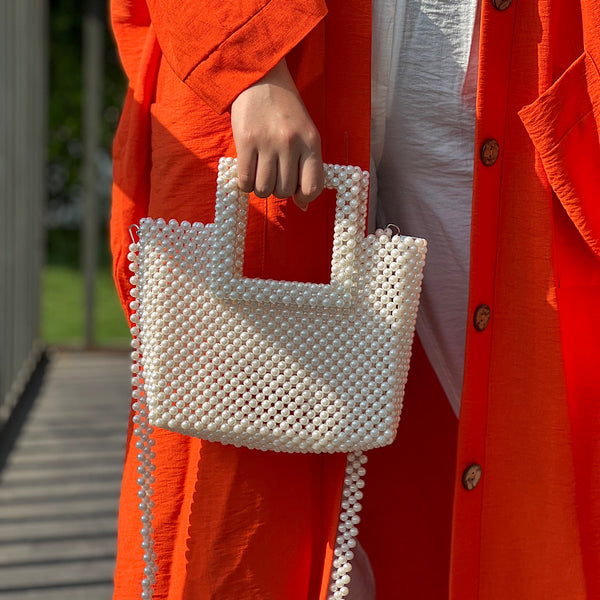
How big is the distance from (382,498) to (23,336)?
3.31 meters

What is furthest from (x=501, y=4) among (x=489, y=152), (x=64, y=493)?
(x=64, y=493)

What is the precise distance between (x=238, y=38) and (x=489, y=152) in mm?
342

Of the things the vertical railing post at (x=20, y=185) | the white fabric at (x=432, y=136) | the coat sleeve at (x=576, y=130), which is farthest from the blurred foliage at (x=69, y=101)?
the coat sleeve at (x=576, y=130)

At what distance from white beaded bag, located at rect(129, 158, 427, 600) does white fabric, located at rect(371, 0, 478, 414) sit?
0.17m

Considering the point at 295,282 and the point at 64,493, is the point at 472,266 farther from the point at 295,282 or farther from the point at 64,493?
the point at 64,493

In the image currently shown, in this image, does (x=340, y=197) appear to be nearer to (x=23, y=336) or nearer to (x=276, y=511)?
(x=276, y=511)

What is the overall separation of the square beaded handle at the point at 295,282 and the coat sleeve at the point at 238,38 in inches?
3.4

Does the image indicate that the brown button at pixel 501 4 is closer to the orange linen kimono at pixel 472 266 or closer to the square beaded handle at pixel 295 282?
the orange linen kimono at pixel 472 266

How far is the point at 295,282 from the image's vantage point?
104cm

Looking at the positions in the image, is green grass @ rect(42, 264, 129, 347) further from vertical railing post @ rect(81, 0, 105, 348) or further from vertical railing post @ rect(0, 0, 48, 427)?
vertical railing post @ rect(0, 0, 48, 427)

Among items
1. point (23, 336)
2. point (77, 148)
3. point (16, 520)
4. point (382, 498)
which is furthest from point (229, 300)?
point (77, 148)

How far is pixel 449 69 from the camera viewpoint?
113cm

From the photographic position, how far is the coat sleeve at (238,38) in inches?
39.2

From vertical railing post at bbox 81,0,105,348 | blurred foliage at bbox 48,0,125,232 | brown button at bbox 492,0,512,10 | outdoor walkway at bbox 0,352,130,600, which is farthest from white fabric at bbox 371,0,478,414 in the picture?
blurred foliage at bbox 48,0,125,232
